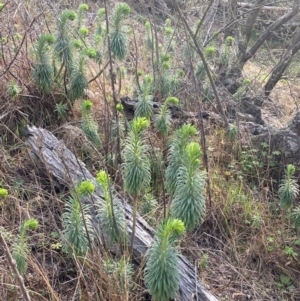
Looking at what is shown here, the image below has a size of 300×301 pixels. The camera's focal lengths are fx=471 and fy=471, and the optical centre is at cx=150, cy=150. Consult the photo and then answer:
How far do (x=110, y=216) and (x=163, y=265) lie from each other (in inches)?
20.0

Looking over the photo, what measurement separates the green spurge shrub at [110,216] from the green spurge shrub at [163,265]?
370 mm

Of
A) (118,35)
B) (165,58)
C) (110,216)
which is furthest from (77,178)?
(165,58)

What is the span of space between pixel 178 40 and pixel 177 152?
334cm

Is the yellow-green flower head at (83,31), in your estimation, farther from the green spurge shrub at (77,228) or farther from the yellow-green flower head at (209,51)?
the green spurge shrub at (77,228)

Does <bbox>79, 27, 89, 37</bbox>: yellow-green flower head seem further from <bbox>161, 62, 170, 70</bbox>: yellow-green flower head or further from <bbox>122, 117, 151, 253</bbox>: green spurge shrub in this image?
<bbox>122, 117, 151, 253</bbox>: green spurge shrub

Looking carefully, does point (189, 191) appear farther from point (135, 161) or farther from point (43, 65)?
point (43, 65)

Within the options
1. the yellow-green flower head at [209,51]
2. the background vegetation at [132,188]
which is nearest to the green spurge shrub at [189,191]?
the background vegetation at [132,188]

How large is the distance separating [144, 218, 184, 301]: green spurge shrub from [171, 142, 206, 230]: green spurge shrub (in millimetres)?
233

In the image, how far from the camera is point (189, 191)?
2627 mm

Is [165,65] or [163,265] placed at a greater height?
[165,65]

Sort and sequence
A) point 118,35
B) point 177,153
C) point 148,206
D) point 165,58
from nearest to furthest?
point 177,153 → point 148,206 → point 118,35 → point 165,58

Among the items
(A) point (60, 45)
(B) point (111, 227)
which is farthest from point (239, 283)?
(A) point (60, 45)

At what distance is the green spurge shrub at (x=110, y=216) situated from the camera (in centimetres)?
271

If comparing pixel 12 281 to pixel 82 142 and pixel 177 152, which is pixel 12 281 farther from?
pixel 82 142
